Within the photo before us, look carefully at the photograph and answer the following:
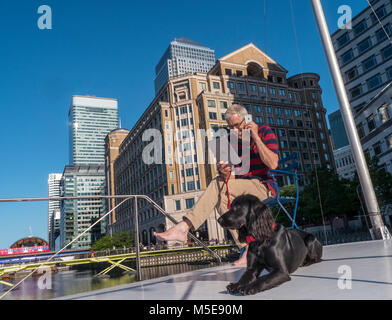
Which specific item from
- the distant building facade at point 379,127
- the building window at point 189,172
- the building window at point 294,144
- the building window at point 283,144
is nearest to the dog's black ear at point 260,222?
the distant building facade at point 379,127

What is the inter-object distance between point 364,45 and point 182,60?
475 feet

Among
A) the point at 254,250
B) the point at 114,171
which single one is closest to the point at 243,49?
the point at 114,171

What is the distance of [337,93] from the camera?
541 cm

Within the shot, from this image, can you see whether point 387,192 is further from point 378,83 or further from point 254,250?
point 254,250

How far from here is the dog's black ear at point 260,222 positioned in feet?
7.63

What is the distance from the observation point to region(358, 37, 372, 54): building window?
107 feet

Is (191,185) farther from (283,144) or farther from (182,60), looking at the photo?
(182,60)

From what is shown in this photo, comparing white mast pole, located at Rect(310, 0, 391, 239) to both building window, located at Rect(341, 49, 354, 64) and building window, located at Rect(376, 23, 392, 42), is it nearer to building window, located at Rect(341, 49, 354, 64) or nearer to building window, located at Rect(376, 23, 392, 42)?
building window, located at Rect(376, 23, 392, 42)

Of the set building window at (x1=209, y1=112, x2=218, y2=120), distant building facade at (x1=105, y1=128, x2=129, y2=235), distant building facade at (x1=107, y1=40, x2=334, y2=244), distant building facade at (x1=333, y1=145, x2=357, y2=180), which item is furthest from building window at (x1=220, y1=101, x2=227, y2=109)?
distant building facade at (x1=333, y1=145, x2=357, y2=180)

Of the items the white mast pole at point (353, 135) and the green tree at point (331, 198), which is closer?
the white mast pole at point (353, 135)

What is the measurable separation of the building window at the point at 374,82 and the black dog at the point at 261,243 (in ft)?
118

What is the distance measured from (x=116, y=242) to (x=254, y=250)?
5969 centimetres

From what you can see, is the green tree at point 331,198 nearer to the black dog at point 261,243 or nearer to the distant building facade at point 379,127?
the distant building facade at point 379,127

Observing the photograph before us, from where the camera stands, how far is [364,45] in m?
33.1
